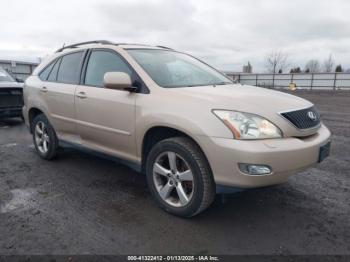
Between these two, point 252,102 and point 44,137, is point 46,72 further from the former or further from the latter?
point 252,102

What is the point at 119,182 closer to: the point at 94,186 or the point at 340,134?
the point at 94,186

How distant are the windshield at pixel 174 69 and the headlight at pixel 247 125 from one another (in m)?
0.87

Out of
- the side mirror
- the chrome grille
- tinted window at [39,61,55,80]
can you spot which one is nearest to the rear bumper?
tinted window at [39,61,55,80]

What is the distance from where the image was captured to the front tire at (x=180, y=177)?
106 inches

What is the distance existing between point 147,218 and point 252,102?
4.94 ft

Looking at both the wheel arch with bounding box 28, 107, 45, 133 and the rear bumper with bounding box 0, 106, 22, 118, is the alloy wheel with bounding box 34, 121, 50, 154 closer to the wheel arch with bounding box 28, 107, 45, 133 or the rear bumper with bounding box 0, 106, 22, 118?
the wheel arch with bounding box 28, 107, 45, 133

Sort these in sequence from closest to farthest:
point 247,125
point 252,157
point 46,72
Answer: point 252,157 → point 247,125 → point 46,72

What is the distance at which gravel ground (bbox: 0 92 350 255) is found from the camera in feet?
8.24

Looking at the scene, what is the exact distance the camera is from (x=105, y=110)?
350 cm

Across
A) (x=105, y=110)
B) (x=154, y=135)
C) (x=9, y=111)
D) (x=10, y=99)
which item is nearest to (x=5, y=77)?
(x=10, y=99)

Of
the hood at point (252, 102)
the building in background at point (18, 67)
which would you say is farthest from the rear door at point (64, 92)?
the building in background at point (18, 67)

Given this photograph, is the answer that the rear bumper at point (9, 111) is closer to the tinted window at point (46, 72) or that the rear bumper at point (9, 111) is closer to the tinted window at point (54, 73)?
the tinted window at point (46, 72)

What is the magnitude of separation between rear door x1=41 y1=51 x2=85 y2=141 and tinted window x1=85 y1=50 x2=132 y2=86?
0.77ft

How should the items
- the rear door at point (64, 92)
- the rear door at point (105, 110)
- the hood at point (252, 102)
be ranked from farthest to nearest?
the rear door at point (64, 92)
the rear door at point (105, 110)
the hood at point (252, 102)
